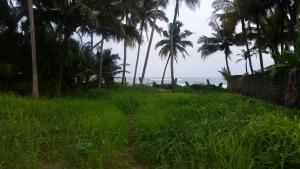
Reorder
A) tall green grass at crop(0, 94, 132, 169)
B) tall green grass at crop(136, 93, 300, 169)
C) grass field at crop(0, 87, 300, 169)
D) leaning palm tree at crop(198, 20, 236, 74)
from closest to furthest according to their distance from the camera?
tall green grass at crop(136, 93, 300, 169)
grass field at crop(0, 87, 300, 169)
tall green grass at crop(0, 94, 132, 169)
leaning palm tree at crop(198, 20, 236, 74)

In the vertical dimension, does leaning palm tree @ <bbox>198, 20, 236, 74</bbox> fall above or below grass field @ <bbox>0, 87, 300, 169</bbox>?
above

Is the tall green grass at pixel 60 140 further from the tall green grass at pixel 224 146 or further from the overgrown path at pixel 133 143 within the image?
the tall green grass at pixel 224 146

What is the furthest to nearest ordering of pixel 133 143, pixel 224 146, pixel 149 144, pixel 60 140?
pixel 133 143 < pixel 60 140 < pixel 149 144 < pixel 224 146

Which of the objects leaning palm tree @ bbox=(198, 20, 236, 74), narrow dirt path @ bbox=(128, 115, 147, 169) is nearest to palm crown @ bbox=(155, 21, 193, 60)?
leaning palm tree @ bbox=(198, 20, 236, 74)

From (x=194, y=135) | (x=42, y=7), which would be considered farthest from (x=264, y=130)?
(x=42, y=7)

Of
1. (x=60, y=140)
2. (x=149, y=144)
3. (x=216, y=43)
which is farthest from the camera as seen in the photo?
(x=216, y=43)

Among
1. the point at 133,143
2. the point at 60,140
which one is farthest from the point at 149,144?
the point at 60,140

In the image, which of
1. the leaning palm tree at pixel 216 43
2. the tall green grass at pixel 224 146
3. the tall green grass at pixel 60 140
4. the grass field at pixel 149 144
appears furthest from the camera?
the leaning palm tree at pixel 216 43

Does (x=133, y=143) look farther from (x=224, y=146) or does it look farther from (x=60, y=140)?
(x=224, y=146)

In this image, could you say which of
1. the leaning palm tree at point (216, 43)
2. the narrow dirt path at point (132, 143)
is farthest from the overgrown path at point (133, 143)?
the leaning palm tree at point (216, 43)

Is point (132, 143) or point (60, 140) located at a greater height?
point (60, 140)

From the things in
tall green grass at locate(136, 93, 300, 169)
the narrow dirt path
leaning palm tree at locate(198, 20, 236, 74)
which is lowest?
the narrow dirt path

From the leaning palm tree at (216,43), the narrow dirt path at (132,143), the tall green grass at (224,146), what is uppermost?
the leaning palm tree at (216,43)

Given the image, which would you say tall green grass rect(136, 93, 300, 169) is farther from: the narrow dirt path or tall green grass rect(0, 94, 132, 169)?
tall green grass rect(0, 94, 132, 169)
